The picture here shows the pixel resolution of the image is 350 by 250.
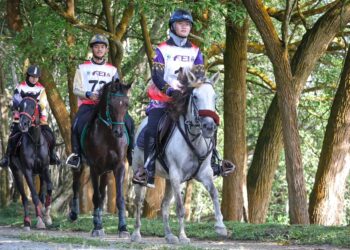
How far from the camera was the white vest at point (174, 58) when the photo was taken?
11.2 m

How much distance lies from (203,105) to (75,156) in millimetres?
4489

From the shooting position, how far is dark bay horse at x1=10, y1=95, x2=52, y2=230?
15750 millimetres

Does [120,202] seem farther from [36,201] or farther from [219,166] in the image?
[36,201]

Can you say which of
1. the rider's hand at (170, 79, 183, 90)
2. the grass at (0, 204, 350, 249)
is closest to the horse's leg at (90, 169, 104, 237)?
the grass at (0, 204, 350, 249)

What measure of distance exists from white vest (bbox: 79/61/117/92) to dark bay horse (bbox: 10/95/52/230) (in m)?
2.36

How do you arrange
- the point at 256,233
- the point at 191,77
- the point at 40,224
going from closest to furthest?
the point at 191,77
the point at 256,233
the point at 40,224

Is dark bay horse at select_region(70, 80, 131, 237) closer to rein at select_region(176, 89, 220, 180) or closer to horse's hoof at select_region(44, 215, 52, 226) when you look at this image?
rein at select_region(176, 89, 220, 180)

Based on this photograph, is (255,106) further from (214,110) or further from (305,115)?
(214,110)

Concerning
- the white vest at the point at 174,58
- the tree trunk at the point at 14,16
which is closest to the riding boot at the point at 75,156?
the white vest at the point at 174,58

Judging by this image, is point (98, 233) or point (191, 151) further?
point (98, 233)

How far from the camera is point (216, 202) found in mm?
10188

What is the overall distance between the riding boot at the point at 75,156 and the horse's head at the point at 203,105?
12.5ft

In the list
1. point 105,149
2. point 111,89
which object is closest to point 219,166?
point 111,89

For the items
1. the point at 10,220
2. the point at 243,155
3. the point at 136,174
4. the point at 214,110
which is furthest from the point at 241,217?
the point at 214,110
